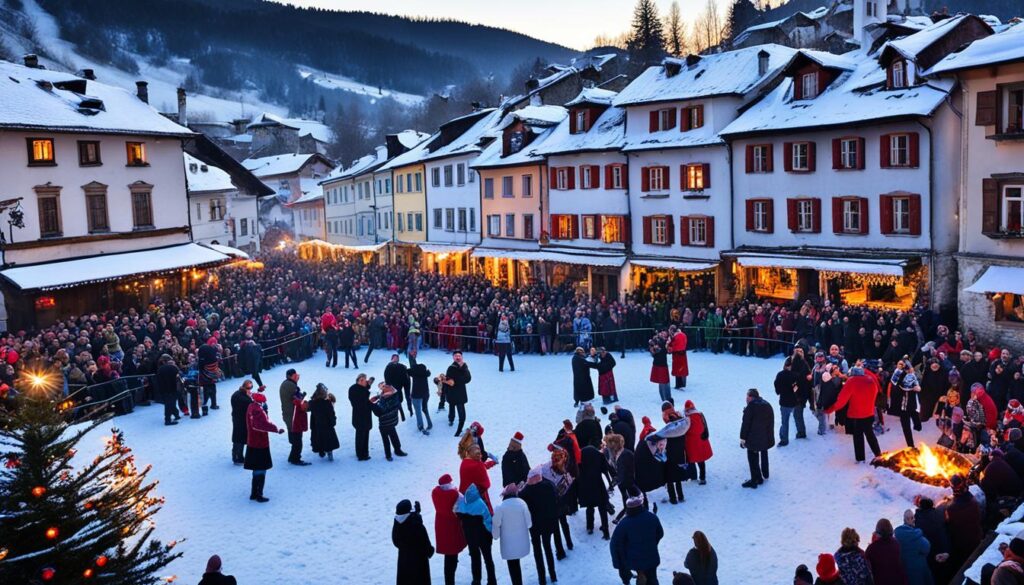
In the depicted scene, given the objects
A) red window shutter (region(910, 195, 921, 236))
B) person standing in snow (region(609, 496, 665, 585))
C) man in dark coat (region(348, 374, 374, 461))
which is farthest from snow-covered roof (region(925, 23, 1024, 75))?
person standing in snow (region(609, 496, 665, 585))

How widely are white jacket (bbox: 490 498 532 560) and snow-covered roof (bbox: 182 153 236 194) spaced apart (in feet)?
128

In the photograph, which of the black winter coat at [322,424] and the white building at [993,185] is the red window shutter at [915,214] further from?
the black winter coat at [322,424]

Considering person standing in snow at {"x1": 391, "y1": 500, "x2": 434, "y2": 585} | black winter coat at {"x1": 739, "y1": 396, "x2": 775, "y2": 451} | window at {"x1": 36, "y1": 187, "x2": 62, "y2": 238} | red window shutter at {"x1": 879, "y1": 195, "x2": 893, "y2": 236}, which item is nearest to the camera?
person standing in snow at {"x1": 391, "y1": 500, "x2": 434, "y2": 585}

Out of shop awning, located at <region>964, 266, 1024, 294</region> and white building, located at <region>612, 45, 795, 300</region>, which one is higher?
white building, located at <region>612, 45, 795, 300</region>

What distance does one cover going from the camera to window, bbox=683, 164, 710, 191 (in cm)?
3206

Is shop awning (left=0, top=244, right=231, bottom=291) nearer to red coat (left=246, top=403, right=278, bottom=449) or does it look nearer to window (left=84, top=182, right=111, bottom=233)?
window (left=84, top=182, right=111, bottom=233)

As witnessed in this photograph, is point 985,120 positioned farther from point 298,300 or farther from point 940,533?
point 298,300

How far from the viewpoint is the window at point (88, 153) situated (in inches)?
1248

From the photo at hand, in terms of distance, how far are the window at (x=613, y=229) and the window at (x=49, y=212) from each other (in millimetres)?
21670

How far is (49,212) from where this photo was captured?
30.5 metres

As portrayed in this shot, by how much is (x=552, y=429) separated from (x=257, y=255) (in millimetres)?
46799

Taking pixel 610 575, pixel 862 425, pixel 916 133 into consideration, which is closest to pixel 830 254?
pixel 916 133

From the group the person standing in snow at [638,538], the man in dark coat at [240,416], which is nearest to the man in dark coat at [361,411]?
the man in dark coat at [240,416]

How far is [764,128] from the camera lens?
28922mm
